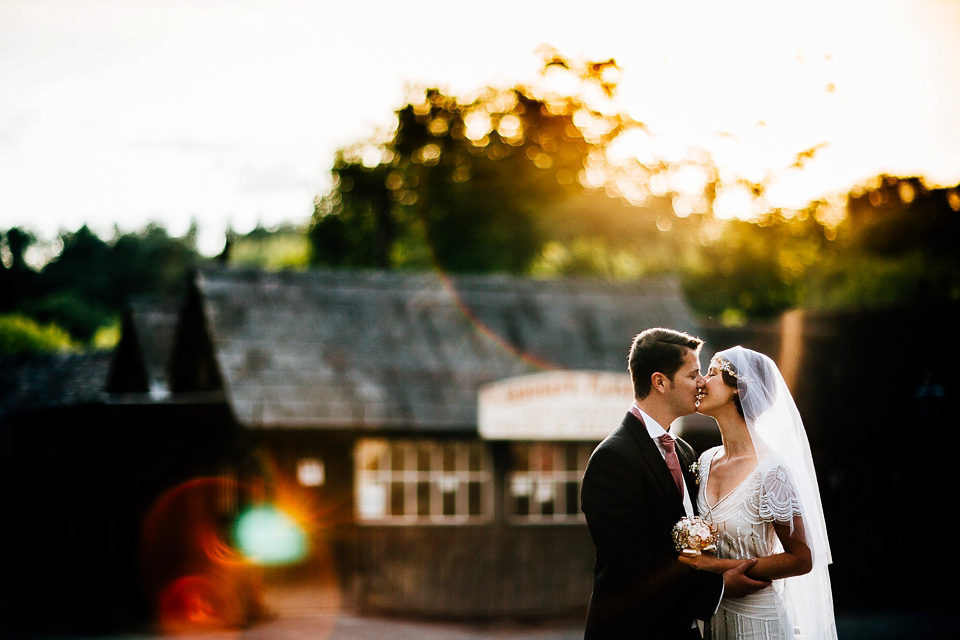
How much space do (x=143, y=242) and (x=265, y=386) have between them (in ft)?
190

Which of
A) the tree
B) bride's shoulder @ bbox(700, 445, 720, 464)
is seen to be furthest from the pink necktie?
the tree

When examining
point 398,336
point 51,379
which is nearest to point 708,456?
point 398,336

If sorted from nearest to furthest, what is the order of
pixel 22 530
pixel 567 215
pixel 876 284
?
pixel 22 530 < pixel 876 284 < pixel 567 215

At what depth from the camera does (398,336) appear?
1530 centimetres

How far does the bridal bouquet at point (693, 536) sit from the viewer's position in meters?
4.61

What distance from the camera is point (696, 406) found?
16.9 feet

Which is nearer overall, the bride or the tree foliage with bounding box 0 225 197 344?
the bride

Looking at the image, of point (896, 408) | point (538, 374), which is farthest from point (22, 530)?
point (896, 408)

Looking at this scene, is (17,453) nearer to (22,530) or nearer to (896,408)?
(22,530)

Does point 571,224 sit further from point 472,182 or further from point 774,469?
point 774,469

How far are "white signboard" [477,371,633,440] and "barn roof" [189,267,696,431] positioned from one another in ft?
1.21

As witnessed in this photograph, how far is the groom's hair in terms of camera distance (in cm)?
490

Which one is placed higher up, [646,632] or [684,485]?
[684,485]

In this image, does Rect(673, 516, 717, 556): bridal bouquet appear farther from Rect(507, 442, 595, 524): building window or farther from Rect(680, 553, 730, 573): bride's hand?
Rect(507, 442, 595, 524): building window
